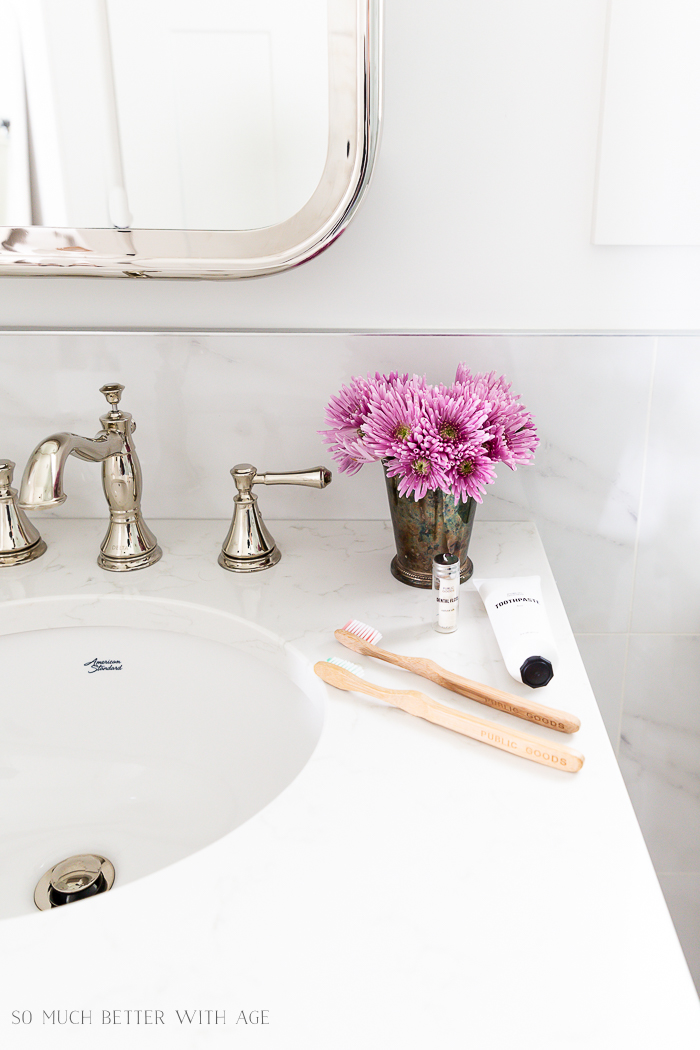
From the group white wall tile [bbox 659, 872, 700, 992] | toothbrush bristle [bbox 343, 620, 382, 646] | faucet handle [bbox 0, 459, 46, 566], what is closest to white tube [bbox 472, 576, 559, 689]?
toothbrush bristle [bbox 343, 620, 382, 646]

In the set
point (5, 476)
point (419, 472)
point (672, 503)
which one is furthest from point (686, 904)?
point (5, 476)

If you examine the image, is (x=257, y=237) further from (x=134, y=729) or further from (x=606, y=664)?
(x=606, y=664)

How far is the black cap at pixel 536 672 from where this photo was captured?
0.58 metres

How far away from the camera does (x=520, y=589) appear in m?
0.69

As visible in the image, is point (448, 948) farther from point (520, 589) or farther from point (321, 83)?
point (321, 83)

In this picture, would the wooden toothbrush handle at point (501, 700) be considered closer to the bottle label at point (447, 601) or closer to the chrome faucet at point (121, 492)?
the bottle label at point (447, 601)

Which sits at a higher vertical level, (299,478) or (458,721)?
(299,478)

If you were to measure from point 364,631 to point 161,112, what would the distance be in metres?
0.54

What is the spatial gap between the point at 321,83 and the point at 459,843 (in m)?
0.67

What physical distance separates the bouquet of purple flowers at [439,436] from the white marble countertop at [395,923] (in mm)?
190

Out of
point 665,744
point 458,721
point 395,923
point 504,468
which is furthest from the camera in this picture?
point 665,744

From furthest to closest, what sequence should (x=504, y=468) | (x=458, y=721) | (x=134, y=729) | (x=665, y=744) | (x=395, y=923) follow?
(x=665, y=744) → (x=504, y=468) → (x=134, y=729) → (x=458, y=721) → (x=395, y=923)

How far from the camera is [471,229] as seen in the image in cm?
79

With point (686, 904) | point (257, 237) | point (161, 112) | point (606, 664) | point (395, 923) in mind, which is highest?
point (161, 112)
